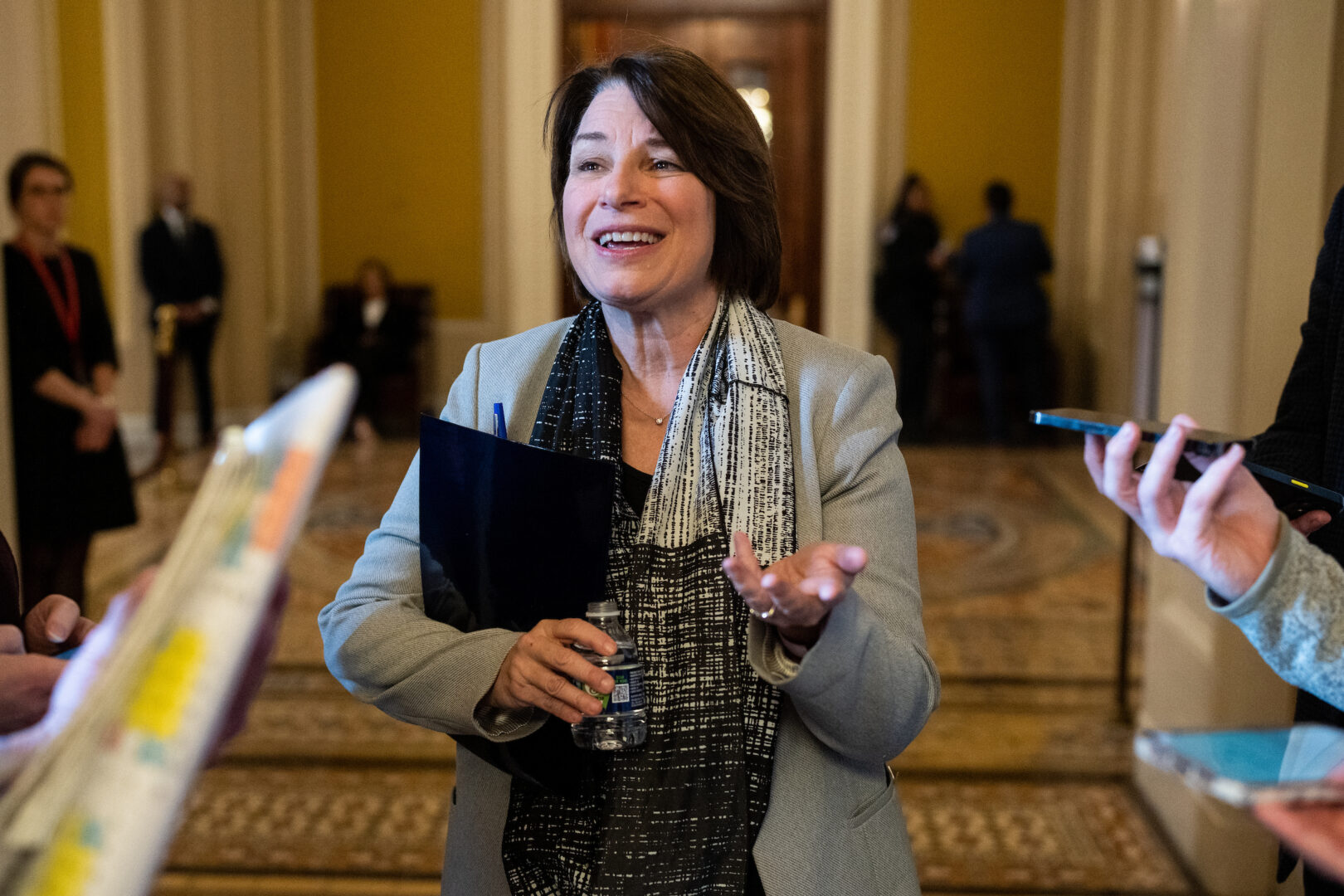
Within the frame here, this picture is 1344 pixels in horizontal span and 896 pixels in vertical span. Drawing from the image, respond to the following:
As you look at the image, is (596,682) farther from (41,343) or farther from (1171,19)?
(1171,19)

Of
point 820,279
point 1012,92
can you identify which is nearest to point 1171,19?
point 1012,92

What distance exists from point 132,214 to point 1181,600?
8063mm

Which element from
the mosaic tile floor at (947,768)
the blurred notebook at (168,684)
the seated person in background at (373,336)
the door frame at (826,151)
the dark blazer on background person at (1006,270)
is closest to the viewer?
the blurred notebook at (168,684)

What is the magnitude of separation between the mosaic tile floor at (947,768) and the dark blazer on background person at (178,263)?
10.7ft

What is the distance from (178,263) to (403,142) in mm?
3000

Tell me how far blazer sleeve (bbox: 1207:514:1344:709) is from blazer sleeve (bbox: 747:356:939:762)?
1.20 feet

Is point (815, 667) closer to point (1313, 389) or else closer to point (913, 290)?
point (1313, 389)

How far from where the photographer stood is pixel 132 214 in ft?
30.2

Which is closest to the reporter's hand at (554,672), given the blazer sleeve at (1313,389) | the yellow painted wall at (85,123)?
the blazer sleeve at (1313,389)

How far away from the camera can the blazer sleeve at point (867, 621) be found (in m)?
1.37

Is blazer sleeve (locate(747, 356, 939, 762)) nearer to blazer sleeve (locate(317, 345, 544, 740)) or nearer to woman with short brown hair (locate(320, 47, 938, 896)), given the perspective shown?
woman with short brown hair (locate(320, 47, 938, 896))

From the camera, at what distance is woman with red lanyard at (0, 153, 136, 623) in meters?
Result: 4.22

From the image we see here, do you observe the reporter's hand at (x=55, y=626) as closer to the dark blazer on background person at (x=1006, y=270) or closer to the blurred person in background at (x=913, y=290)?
the dark blazer on background person at (x=1006, y=270)

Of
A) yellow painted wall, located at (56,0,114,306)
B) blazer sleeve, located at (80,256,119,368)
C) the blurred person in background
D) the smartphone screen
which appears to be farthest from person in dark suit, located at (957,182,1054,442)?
the smartphone screen
